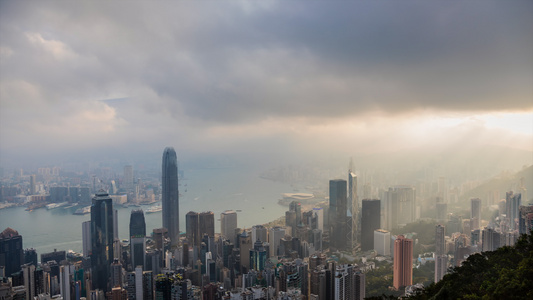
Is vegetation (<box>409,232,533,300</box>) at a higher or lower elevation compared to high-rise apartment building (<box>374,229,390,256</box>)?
higher

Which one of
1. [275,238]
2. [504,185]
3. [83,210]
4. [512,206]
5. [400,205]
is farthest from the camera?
[400,205]

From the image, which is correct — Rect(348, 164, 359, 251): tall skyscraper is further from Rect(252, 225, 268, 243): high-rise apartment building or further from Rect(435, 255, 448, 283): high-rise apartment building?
Rect(435, 255, 448, 283): high-rise apartment building

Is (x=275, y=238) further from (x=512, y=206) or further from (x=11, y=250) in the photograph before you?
(x=512, y=206)

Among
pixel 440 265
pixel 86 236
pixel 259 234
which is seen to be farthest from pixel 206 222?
pixel 440 265


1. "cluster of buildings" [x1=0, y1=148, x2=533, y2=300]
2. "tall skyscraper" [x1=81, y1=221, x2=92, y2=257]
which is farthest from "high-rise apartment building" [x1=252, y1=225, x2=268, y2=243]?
"tall skyscraper" [x1=81, y1=221, x2=92, y2=257]

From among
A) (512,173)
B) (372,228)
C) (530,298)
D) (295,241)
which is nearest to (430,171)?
(512,173)

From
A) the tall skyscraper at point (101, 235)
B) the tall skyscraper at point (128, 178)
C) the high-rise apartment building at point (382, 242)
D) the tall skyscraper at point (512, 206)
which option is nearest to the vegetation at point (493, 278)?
the tall skyscraper at point (101, 235)

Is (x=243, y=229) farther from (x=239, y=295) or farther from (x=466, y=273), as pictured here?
(x=466, y=273)
